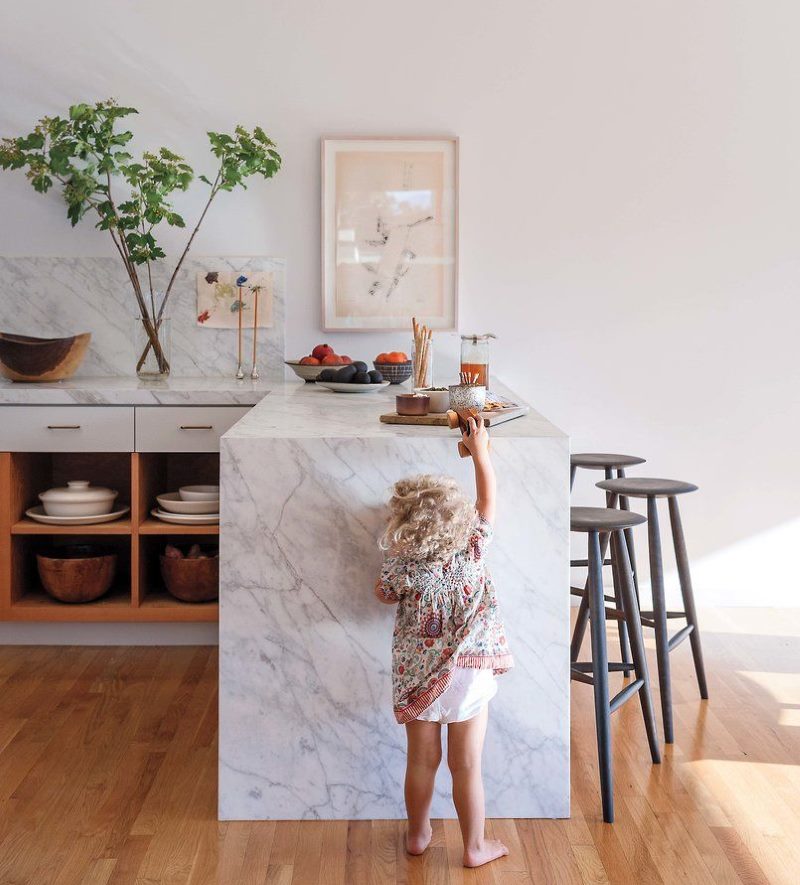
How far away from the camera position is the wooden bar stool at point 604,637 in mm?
2551

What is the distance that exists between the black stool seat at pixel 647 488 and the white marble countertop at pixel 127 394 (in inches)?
51.8

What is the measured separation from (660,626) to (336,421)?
1132mm

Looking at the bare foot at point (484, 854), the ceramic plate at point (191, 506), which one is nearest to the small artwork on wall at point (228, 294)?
the ceramic plate at point (191, 506)

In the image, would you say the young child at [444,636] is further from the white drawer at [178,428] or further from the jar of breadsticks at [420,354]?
the white drawer at [178,428]

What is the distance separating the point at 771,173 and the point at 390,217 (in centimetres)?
155

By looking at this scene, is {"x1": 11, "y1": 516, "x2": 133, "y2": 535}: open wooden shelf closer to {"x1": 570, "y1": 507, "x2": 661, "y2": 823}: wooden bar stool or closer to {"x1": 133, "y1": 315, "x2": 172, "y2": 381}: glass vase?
{"x1": 133, "y1": 315, "x2": 172, "y2": 381}: glass vase

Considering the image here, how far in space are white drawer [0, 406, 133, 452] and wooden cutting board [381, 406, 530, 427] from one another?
135 cm

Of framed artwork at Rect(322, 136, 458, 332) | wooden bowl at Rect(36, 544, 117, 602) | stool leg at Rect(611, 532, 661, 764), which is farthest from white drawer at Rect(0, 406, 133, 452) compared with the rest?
stool leg at Rect(611, 532, 661, 764)

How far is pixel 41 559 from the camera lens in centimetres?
371

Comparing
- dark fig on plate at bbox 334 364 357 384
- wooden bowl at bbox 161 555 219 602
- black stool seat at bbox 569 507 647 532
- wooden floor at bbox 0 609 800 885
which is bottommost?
wooden floor at bbox 0 609 800 885

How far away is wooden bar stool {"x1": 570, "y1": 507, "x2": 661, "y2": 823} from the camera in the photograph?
255 cm

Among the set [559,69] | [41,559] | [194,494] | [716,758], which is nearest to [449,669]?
[716,758]

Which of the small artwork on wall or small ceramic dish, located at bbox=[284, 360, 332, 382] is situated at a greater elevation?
the small artwork on wall

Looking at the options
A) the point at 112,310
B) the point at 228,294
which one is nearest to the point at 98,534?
the point at 112,310
